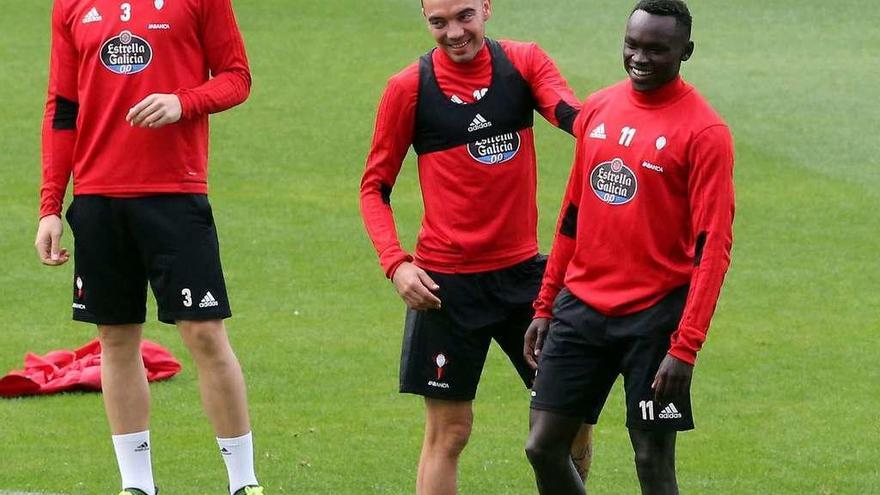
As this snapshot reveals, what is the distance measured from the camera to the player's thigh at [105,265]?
7.06m

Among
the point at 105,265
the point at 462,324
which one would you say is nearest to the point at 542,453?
the point at 462,324

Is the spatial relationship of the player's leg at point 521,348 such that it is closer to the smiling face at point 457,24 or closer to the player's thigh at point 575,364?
the player's thigh at point 575,364

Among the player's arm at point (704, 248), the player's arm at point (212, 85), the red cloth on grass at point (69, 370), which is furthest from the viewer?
the red cloth on grass at point (69, 370)

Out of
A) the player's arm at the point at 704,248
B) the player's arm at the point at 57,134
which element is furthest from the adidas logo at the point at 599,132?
the player's arm at the point at 57,134

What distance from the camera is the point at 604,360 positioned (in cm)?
621

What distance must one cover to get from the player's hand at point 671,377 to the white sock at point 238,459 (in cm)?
199

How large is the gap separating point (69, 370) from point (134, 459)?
2834 mm

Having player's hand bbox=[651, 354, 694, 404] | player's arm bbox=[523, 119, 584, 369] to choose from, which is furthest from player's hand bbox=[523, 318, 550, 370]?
player's hand bbox=[651, 354, 694, 404]

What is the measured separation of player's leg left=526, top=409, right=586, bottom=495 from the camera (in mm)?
6215

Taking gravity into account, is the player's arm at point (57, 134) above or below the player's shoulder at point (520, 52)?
below

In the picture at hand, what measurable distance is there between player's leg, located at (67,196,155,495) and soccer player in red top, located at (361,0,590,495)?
104 centimetres

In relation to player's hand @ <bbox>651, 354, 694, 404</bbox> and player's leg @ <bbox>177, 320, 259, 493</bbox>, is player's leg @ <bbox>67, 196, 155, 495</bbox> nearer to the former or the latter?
player's leg @ <bbox>177, 320, 259, 493</bbox>

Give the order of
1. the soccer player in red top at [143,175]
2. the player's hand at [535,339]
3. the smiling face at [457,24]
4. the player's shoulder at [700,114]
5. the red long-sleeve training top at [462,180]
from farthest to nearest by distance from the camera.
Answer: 1. the soccer player in red top at [143,175]
2. the red long-sleeve training top at [462,180]
3. the smiling face at [457,24]
4. the player's hand at [535,339]
5. the player's shoulder at [700,114]

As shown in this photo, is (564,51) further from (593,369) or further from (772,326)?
(593,369)
